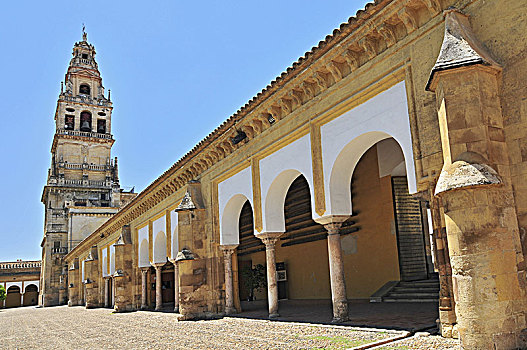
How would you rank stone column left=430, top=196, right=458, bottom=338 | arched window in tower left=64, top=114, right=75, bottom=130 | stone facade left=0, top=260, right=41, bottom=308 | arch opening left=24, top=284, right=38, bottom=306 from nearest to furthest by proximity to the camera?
stone column left=430, top=196, right=458, bottom=338
arched window in tower left=64, top=114, right=75, bottom=130
stone facade left=0, top=260, right=41, bottom=308
arch opening left=24, top=284, right=38, bottom=306

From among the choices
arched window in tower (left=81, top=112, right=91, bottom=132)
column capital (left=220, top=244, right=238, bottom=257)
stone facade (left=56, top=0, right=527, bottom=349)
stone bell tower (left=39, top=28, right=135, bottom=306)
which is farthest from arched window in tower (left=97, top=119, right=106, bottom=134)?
column capital (left=220, top=244, right=238, bottom=257)

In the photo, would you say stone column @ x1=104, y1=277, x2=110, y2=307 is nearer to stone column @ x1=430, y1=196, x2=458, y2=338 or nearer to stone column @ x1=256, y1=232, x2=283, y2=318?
stone column @ x1=256, y1=232, x2=283, y2=318

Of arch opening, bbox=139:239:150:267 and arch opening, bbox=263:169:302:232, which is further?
arch opening, bbox=139:239:150:267

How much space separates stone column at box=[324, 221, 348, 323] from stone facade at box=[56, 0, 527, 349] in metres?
0.02

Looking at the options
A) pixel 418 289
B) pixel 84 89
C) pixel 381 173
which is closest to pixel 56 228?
pixel 84 89

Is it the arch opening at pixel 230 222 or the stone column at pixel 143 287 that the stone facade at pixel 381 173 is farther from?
the stone column at pixel 143 287

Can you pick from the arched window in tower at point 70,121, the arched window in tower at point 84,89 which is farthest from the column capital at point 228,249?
the arched window in tower at point 84,89

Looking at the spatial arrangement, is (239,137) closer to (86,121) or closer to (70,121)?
(70,121)

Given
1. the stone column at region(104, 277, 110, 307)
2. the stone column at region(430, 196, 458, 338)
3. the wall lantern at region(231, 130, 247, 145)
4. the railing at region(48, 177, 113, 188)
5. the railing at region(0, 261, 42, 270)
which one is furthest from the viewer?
the railing at region(0, 261, 42, 270)

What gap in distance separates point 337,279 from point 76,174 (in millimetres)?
47446

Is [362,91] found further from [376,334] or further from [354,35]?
[376,334]

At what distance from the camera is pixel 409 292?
12.8 m

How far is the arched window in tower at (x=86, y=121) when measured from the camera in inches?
2106

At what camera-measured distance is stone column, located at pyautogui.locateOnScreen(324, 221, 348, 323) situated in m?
9.30
